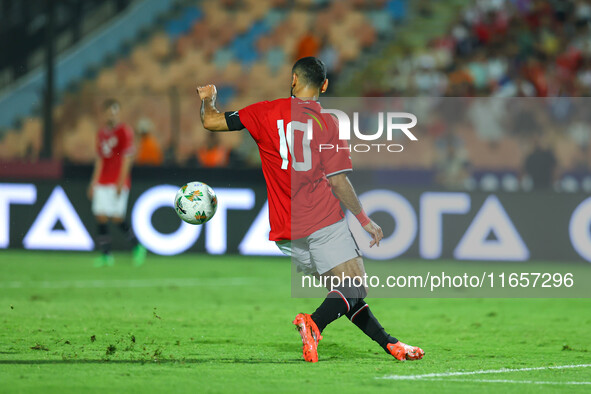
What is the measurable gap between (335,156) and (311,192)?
337mm

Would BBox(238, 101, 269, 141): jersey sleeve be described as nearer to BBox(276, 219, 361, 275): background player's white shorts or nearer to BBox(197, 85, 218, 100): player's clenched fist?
BBox(197, 85, 218, 100): player's clenched fist

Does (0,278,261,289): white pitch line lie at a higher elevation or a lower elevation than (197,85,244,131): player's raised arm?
lower

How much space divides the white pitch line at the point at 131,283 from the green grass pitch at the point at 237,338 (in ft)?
0.08

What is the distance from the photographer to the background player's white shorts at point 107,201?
14508 millimetres

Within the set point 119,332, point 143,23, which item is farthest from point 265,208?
point 143,23

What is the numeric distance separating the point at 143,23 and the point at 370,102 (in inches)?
438

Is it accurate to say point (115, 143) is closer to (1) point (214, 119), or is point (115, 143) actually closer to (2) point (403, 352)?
(1) point (214, 119)

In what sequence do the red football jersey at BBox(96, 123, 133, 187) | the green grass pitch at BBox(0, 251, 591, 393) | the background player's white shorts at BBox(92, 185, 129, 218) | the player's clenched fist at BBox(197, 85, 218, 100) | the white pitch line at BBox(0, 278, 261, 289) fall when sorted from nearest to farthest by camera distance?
the green grass pitch at BBox(0, 251, 591, 393) → the player's clenched fist at BBox(197, 85, 218, 100) → the white pitch line at BBox(0, 278, 261, 289) → the red football jersey at BBox(96, 123, 133, 187) → the background player's white shorts at BBox(92, 185, 129, 218)

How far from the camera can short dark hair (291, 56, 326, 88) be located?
22.7 feet

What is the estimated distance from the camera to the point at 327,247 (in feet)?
22.5

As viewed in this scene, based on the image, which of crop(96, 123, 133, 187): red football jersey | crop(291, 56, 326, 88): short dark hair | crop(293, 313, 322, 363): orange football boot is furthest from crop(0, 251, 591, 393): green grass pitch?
crop(291, 56, 326, 88): short dark hair

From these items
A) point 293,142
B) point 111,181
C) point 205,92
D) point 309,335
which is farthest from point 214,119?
point 111,181

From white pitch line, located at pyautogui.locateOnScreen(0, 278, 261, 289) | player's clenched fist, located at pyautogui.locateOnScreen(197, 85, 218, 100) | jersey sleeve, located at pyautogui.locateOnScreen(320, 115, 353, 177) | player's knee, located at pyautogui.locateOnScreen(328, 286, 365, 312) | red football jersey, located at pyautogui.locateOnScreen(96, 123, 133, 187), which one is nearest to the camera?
jersey sleeve, located at pyautogui.locateOnScreen(320, 115, 353, 177)

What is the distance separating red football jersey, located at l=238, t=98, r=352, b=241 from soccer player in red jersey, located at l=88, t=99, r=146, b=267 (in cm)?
761
